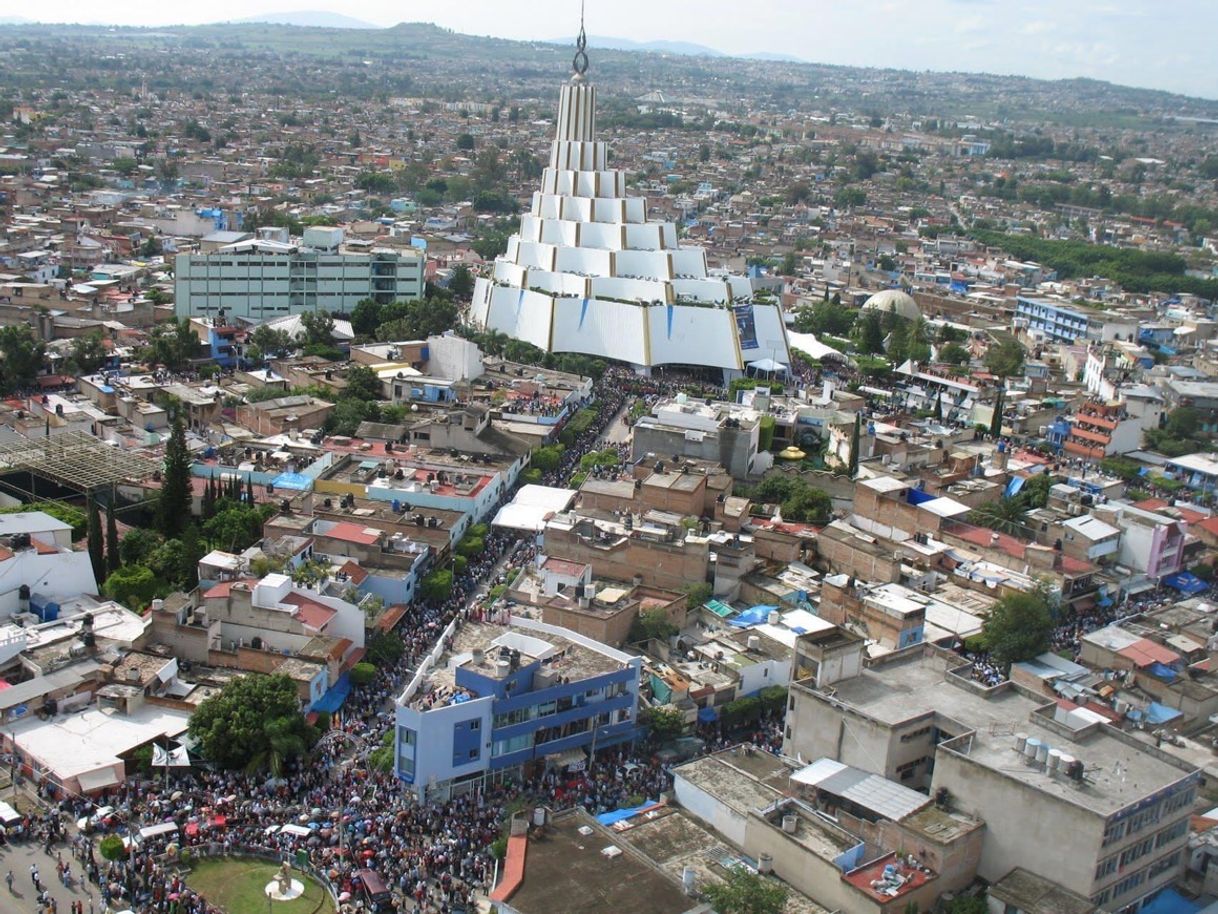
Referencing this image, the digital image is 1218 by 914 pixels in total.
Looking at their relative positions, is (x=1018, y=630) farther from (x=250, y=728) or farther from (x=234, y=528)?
(x=234, y=528)

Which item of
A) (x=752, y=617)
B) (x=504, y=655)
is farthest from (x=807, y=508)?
(x=504, y=655)

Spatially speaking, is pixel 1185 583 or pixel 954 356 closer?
pixel 1185 583

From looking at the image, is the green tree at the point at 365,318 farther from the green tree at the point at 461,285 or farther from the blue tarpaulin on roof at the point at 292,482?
the blue tarpaulin on roof at the point at 292,482

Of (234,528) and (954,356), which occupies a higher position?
(234,528)

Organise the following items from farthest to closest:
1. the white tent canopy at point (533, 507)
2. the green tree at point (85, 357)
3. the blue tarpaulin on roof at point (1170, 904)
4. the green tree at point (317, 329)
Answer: the green tree at point (317, 329)
the green tree at point (85, 357)
the white tent canopy at point (533, 507)
the blue tarpaulin on roof at point (1170, 904)

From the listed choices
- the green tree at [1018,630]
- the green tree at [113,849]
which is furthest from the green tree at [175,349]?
the green tree at [1018,630]

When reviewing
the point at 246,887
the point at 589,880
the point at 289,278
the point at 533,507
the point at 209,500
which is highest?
the point at 289,278

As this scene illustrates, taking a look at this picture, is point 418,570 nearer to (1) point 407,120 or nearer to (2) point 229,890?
(2) point 229,890
